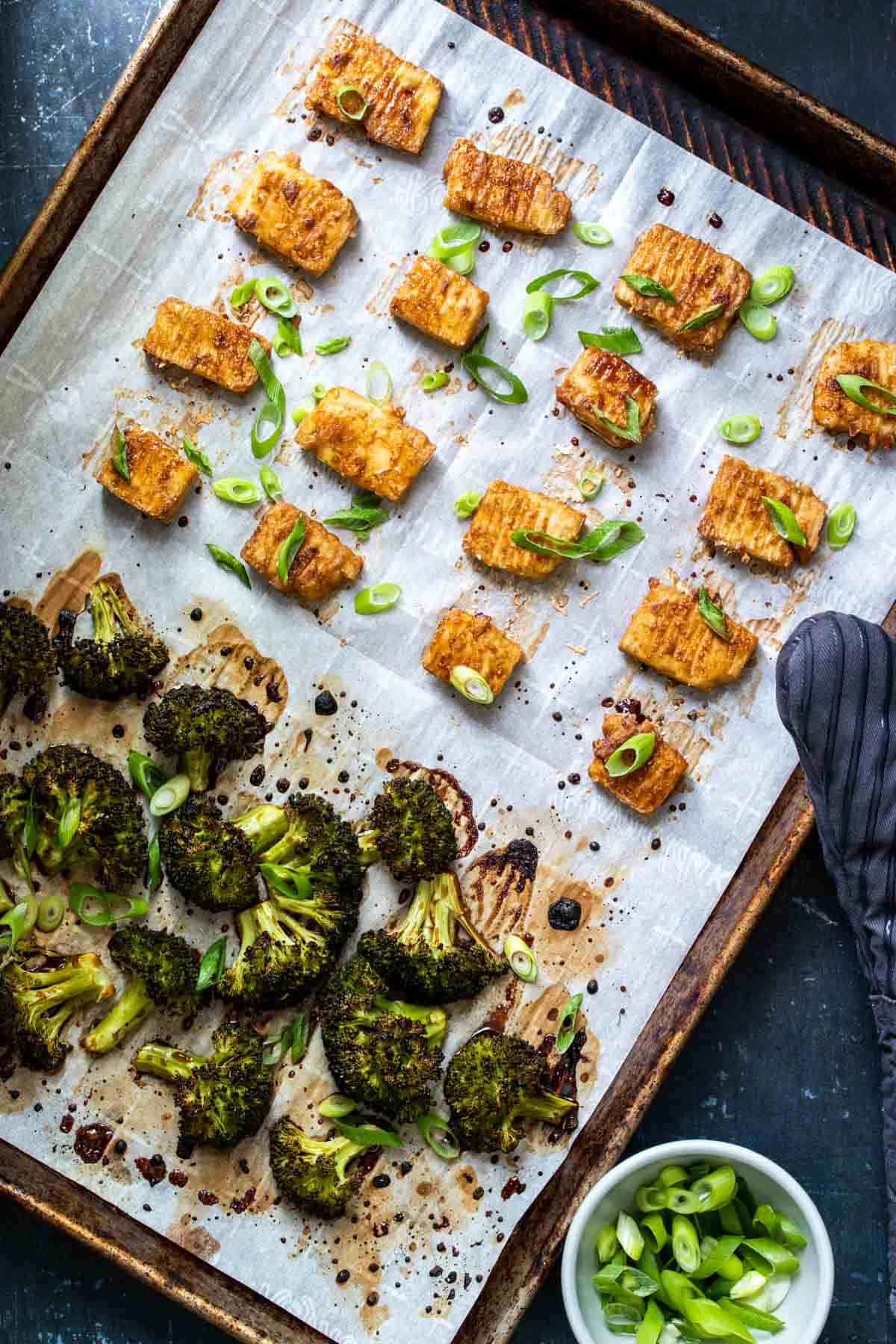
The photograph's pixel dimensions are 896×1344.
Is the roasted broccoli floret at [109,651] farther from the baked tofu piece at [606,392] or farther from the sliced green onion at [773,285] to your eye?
the sliced green onion at [773,285]

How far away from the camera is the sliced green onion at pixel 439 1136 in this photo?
550 cm

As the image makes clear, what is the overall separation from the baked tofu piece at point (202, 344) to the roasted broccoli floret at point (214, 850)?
1.83 m

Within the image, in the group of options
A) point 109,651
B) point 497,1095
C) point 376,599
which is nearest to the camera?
point 497,1095

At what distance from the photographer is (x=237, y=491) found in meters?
5.69

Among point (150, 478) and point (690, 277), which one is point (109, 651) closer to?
Result: point (150, 478)

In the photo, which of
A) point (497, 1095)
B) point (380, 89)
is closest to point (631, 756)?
point (497, 1095)

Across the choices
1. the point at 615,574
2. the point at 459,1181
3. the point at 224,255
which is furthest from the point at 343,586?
the point at 459,1181

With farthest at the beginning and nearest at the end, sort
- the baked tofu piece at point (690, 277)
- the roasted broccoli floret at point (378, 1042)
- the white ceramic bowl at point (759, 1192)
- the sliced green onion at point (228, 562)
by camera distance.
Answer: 1. the sliced green onion at point (228, 562)
2. the baked tofu piece at point (690, 277)
3. the roasted broccoli floret at point (378, 1042)
4. the white ceramic bowl at point (759, 1192)

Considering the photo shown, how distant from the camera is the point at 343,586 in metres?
5.66

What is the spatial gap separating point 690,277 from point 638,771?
6.89 feet

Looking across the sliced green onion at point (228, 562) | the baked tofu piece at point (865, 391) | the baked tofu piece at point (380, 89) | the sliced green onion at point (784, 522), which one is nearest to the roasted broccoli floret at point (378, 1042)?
the sliced green onion at point (228, 562)

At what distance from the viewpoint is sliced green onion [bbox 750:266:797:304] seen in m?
5.57

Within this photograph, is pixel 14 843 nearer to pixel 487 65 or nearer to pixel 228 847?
pixel 228 847

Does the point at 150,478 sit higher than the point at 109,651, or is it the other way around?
the point at 150,478
